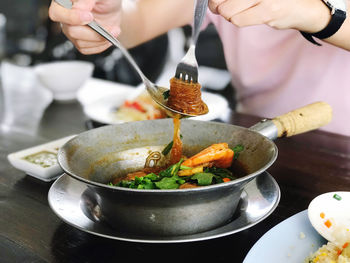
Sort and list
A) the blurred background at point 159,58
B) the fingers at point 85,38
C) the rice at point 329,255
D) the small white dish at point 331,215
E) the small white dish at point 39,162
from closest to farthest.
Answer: the rice at point 329,255 < the small white dish at point 331,215 < the small white dish at point 39,162 < the fingers at point 85,38 < the blurred background at point 159,58

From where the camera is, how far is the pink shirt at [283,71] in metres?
2.25

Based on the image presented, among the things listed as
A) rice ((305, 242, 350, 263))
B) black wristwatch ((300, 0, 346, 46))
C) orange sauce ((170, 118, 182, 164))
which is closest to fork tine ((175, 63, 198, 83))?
orange sauce ((170, 118, 182, 164))

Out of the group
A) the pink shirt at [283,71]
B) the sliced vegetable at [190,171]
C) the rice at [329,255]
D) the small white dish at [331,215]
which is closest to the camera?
the rice at [329,255]

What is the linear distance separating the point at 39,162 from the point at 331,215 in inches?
39.9

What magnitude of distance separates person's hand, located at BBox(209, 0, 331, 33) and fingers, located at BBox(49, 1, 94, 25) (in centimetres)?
43

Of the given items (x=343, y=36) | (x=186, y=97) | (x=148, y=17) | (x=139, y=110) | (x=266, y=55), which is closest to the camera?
(x=186, y=97)

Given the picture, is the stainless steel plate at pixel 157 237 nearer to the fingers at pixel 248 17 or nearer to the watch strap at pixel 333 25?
the fingers at pixel 248 17

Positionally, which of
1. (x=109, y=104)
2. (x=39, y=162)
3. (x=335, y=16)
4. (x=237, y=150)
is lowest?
(x=109, y=104)

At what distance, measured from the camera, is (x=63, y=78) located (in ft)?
7.59

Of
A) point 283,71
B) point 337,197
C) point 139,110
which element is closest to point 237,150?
point 337,197

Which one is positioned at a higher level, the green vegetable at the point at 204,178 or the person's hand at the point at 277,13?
the person's hand at the point at 277,13

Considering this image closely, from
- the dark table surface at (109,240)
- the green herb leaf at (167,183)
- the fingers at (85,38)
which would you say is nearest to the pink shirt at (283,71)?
the dark table surface at (109,240)

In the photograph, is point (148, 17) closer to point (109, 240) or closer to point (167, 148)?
point (167, 148)

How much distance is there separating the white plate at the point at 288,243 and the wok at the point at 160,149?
0.45ft
